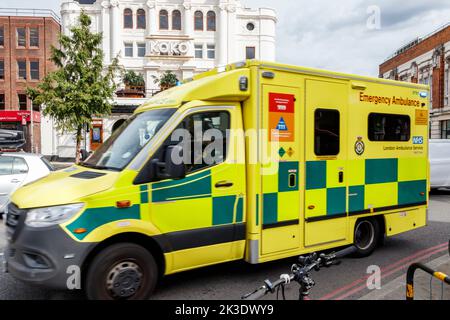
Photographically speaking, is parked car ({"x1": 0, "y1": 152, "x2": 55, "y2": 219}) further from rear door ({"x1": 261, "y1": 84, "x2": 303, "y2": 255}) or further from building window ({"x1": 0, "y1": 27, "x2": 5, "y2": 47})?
building window ({"x1": 0, "y1": 27, "x2": 5, "y2": 47})

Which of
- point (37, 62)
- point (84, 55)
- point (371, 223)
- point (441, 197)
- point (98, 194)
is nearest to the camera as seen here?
point (98, 194)

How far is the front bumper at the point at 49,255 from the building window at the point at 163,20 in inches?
1864

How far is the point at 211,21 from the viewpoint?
159ft

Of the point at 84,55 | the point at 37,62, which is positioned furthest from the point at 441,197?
the point at 37,62

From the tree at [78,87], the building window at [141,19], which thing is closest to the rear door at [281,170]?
the tree at [78,87]

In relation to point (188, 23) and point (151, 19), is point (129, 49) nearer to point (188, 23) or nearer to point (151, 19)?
point (151, 19)

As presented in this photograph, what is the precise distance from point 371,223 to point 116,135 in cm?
423

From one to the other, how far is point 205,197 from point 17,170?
6375mm

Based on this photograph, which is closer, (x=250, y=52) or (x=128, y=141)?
(x=128, y=141)

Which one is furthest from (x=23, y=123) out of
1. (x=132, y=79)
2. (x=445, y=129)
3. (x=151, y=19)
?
(x=445, y=129)

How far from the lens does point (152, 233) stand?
4309mm

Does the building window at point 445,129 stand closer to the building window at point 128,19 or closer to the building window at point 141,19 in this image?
the building window at point 141,19

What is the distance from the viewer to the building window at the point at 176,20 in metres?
48.0
